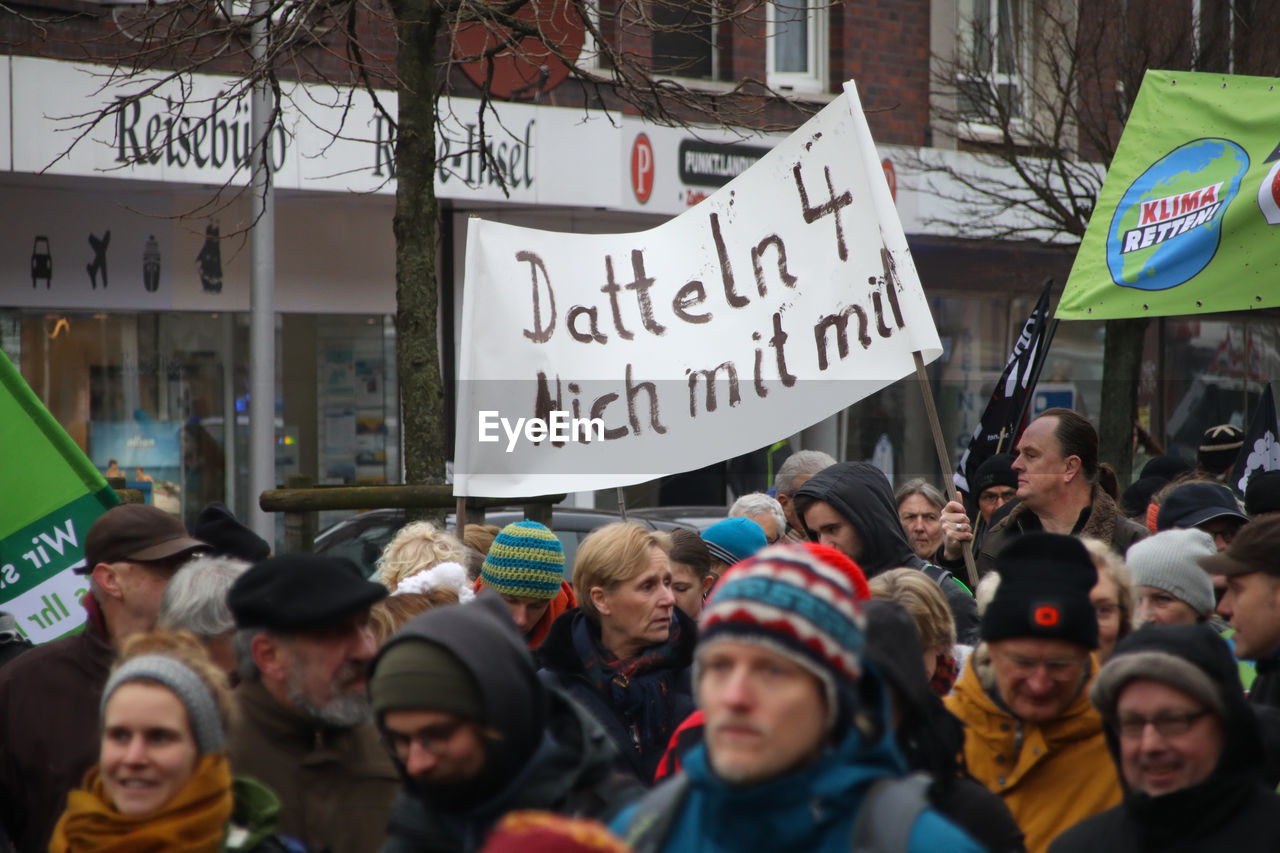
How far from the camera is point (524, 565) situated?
5.09 m

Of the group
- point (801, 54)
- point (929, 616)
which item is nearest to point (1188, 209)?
point (929, 616)

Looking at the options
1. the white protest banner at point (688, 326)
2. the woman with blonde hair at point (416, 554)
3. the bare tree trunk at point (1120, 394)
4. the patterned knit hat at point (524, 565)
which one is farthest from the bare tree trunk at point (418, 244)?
the bare tree trunk at point (1120, 394)

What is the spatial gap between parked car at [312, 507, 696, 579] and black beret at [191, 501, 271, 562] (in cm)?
373

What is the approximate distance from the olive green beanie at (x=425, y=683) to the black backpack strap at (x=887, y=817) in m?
0.72

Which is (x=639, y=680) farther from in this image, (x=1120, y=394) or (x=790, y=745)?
(x=1120, y=394)

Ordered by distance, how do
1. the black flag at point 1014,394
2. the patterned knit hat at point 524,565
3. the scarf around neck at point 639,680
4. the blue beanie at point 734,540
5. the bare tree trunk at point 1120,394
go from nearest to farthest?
the scarf around neck at point 639,680 < the patterned knit hat at point 524,565 < the blue beanie at point 734,540 < the black flag at point 1014,394 < the bare tree trunk at point 1120,394

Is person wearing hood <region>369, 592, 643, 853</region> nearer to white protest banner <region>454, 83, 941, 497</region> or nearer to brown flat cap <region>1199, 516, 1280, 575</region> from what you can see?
brown flat cap <region>1199, 516, 1280, 575</region>

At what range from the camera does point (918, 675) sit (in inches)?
111

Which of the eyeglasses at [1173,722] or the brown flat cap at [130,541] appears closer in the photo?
the eyeglasses at [1173,722]

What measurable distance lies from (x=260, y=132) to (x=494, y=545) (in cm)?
657

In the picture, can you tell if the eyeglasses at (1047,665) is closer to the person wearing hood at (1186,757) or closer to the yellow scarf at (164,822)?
the person wearing hood at (1186,757)

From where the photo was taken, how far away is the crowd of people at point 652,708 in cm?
217

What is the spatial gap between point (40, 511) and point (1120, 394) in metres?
11.0

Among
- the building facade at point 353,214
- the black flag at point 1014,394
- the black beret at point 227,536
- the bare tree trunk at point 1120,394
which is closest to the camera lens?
the black beret at point 227,536
